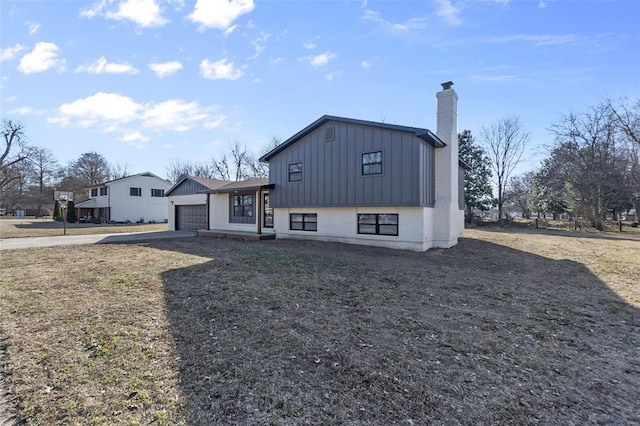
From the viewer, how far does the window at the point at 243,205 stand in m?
17.3

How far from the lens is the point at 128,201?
34.0 meters

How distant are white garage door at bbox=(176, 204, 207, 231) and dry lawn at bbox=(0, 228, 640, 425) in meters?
12.7

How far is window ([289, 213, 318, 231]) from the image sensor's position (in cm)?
1473

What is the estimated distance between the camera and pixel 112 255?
1005 cm

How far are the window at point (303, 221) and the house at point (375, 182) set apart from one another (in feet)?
0.16

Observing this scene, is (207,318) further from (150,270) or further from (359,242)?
(359,242)

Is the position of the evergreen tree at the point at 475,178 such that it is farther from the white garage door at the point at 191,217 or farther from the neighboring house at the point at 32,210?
the neighboring house at the point at 32,210

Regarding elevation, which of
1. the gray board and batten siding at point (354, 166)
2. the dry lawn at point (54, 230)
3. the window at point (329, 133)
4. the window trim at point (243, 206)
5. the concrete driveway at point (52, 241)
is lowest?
the concrete driveway at point (52, 241)

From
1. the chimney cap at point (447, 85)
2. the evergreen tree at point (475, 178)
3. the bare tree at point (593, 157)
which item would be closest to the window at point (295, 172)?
the chimney cap at point (447, 85)

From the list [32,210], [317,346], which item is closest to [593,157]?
[317,346]

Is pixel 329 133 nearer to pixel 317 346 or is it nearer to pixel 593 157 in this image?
pixel 317 346

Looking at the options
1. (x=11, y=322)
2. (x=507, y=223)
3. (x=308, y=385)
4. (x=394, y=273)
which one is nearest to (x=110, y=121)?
(x=11, y=322)

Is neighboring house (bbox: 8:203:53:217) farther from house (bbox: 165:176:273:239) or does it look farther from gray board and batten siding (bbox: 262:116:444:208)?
gray board and batten siding (bbox: 262:116:444:208)

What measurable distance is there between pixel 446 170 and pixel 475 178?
60.8 ft
